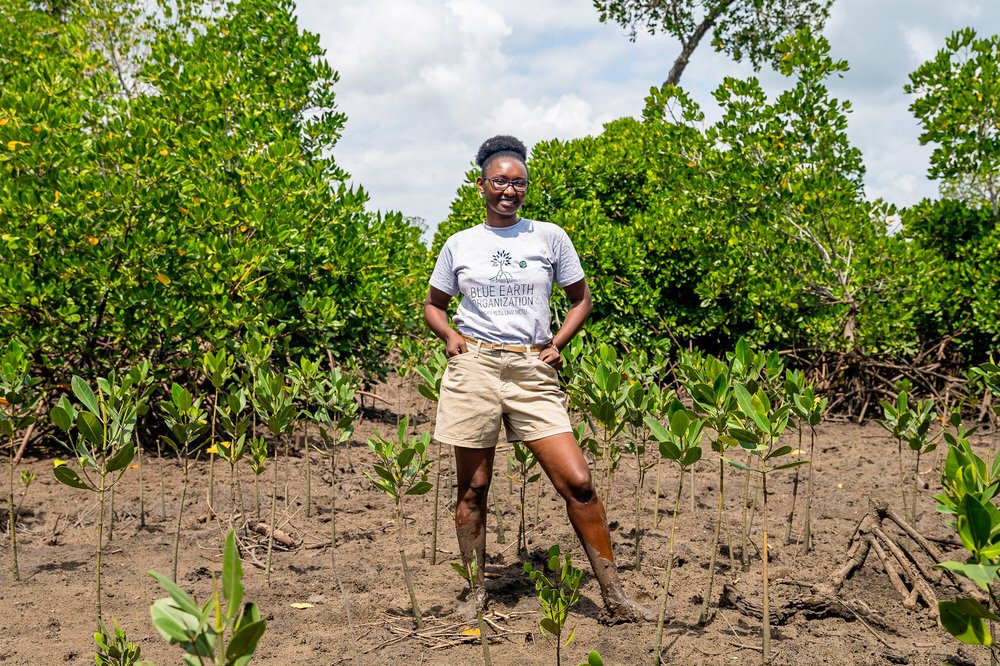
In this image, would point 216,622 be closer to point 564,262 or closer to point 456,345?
point 456,345

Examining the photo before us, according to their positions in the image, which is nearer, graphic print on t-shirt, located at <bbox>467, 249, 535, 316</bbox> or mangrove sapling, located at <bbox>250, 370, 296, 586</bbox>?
graphic print on t-shirt, located at <bbox>467, 249, 535, 316</bbox>

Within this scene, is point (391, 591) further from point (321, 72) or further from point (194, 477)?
point (321, 72)

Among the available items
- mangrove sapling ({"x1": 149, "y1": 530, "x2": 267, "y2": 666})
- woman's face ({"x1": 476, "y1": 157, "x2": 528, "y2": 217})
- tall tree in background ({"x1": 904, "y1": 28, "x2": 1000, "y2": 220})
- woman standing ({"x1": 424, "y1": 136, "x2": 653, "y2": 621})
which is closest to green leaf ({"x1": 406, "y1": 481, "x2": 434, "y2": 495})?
woman standing ({"x1": 424, "y1": 136, "x2": 653, "y2": 621})

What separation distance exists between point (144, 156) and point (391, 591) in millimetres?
3393

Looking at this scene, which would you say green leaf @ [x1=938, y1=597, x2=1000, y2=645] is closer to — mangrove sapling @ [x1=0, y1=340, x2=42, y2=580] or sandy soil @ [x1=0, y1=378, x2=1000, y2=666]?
sandy soil @ [x1=0, y1=378, x2=1000, y2=666]

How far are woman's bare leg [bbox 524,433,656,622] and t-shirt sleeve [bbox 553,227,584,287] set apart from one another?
0.68 meters

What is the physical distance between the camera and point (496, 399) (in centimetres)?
324

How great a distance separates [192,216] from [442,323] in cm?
302

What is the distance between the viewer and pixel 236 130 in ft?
21.9

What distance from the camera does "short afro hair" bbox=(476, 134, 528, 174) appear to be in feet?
11.1

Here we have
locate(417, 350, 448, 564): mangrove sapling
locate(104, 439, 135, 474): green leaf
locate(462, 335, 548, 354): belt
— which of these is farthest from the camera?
locate(417, 350, 448, 564): mangrove sapling

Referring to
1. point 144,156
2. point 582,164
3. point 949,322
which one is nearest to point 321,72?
point 144,156

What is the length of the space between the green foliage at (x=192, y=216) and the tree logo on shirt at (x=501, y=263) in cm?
286

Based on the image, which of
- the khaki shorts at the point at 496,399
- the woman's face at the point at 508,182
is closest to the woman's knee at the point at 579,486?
the khaki shorts at the point at 496,399
